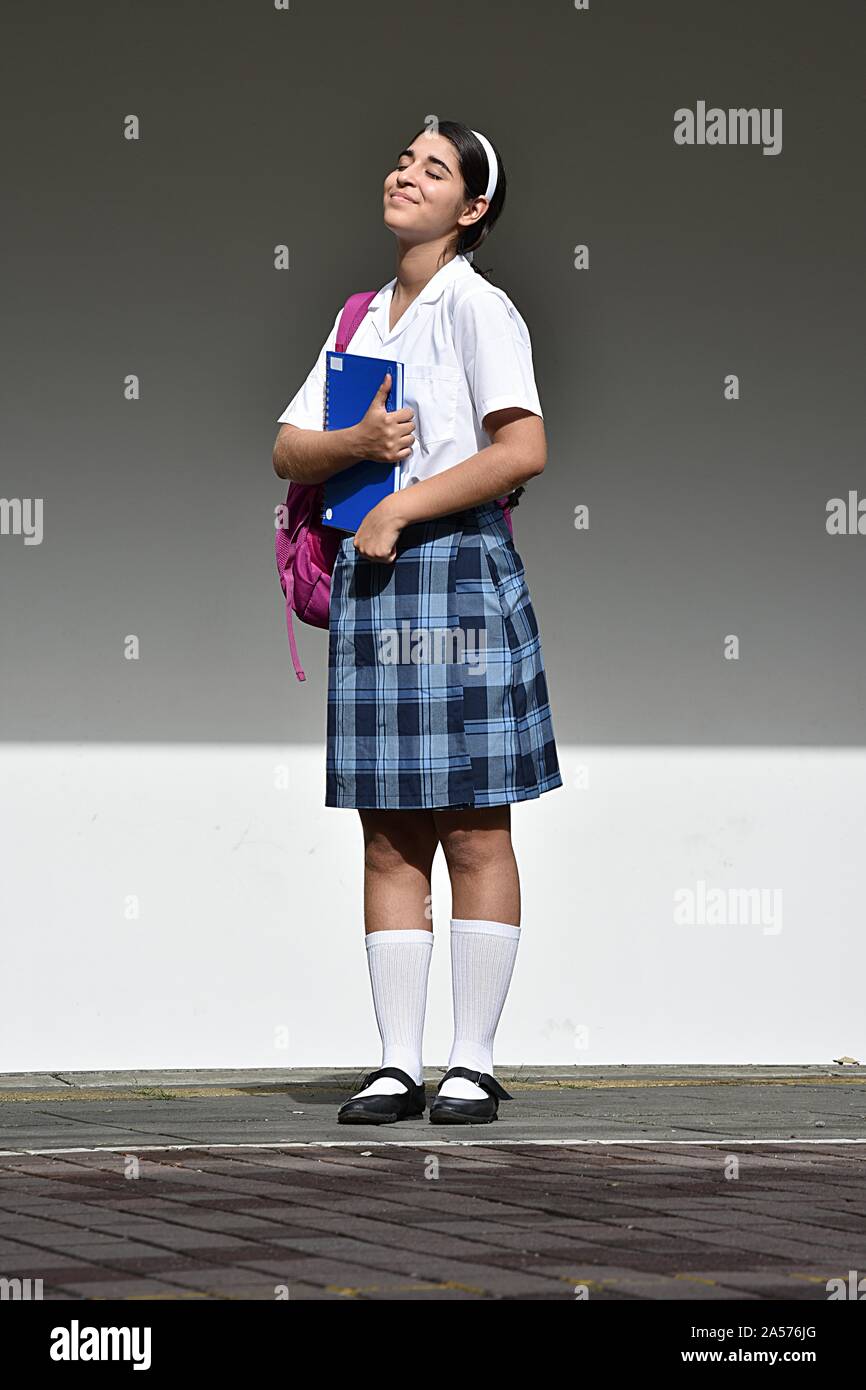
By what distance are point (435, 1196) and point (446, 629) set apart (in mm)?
1179

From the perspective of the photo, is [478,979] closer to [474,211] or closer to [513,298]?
[474,211]

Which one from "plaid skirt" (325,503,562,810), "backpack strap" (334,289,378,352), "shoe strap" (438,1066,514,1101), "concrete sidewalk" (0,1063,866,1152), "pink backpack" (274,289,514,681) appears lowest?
"concrete sidewalk" (0,1063,866,1152)

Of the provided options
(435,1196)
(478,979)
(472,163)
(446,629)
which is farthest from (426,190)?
(435,1196)

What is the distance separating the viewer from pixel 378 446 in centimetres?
401

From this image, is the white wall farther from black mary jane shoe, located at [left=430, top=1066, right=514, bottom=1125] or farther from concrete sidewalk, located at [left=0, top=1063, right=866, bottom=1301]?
black mary jane shoe, located at [left=430, top=1066, right=514, bottom=1125]

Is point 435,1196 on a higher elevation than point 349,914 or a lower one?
lower

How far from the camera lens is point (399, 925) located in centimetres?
409

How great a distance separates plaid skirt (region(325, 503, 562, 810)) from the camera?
13.1 ft

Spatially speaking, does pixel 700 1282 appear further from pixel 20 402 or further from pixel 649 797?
pixel 20 402

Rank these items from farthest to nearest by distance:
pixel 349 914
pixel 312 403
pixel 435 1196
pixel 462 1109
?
pixel 349 914
pixel 312 403
pixel 462 1109
pixel 435 1196

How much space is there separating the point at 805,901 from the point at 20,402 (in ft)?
7.36

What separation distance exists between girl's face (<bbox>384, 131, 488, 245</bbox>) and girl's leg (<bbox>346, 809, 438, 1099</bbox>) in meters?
1.12

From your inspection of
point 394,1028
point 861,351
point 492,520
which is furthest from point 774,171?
point 394,1028

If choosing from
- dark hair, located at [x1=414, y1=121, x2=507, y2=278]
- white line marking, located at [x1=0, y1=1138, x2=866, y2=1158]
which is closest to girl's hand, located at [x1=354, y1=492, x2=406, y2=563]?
→ dark hair, located at [x1=414, y1=121, x2=507, y2=278]
